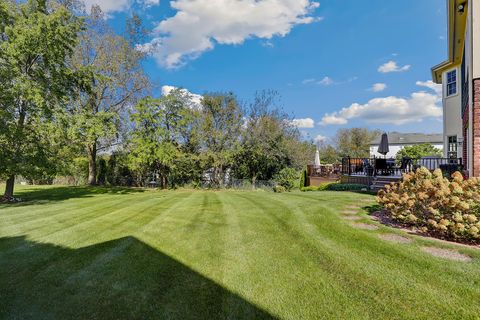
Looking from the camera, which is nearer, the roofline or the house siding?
the house siding

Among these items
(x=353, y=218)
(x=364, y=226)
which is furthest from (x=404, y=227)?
(x=353, y=218)

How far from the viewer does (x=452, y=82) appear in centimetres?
1312

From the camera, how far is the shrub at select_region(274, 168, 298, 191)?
20438 mm

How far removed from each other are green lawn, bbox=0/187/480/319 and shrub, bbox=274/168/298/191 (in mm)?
14769

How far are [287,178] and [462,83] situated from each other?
12.2 metres

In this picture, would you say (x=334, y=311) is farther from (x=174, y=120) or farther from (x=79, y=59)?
(x=79, y=59)

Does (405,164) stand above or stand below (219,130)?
below

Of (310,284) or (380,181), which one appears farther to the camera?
(380,181)

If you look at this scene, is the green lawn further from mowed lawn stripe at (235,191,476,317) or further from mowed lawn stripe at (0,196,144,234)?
mowed lawn stripe at (0,196,144,234)

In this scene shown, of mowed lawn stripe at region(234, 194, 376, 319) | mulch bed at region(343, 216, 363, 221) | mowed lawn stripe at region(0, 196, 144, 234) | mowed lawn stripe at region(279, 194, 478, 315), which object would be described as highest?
mulch bed at region(343, 216, 363, 221)

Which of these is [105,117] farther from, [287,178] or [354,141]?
[354,141]

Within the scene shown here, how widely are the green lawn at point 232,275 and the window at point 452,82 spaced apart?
40.7ft

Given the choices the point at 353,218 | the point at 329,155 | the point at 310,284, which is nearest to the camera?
the point at 310,284

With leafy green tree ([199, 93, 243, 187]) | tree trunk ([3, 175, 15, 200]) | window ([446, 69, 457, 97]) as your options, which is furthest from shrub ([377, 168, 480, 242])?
leafy green tree ([199, 93, 243, 187])
